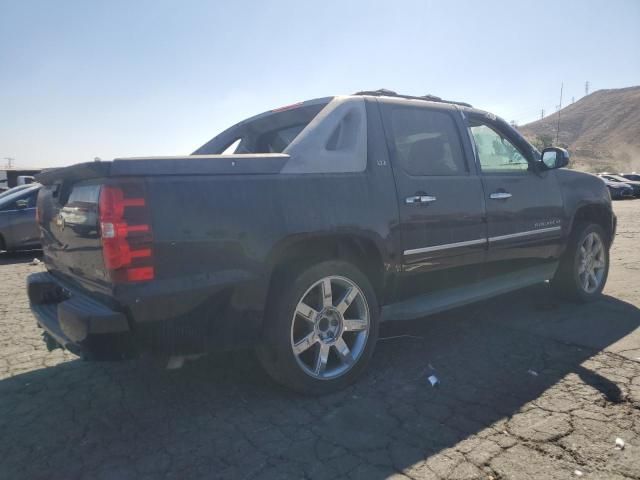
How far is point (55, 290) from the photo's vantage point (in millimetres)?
3256

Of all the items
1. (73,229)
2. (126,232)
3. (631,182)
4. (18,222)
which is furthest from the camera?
(631,182)

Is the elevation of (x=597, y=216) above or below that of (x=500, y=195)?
below

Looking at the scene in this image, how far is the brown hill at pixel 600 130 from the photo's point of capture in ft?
238

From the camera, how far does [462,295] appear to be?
3.99 metres

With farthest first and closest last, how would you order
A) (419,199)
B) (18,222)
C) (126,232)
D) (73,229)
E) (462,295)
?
(18,222) → (462,295) → (419,199) → (73,229) → (126,232)

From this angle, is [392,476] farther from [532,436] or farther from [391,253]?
[391,253]

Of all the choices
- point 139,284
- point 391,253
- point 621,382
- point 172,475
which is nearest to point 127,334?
point 139,284

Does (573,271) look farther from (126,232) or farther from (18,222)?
(18,222)

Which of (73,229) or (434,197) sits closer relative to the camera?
(73,229)

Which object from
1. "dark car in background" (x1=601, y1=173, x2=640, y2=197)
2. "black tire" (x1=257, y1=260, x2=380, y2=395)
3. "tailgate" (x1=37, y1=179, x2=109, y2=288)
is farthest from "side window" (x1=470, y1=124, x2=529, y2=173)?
"dark car in background" (x1=601, y1=173, x2=640, y2=197)

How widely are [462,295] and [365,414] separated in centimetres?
148

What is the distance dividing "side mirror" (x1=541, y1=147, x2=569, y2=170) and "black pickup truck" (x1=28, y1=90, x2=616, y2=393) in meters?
0.03

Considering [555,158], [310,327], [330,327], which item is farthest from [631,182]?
[310,327]

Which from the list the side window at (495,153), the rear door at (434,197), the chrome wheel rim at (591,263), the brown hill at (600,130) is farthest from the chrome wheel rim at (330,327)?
the brown hill at (600,130)
